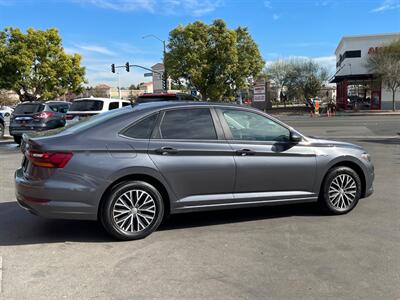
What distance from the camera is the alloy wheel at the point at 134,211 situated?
5.06 m

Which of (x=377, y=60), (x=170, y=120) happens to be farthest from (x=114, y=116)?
(x=377, y=60)

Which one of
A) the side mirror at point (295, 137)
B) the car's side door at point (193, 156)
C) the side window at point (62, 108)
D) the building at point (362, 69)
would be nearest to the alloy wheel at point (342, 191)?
the side mirror at point (295, 137)

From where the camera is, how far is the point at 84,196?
4887 millimetres

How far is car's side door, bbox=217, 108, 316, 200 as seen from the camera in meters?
5.58

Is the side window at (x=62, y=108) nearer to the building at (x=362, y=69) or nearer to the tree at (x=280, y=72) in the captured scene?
the building at (x=362, y=69)

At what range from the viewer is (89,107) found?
48.1ft

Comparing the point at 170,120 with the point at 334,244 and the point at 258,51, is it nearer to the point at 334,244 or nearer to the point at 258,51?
the point at 334,244

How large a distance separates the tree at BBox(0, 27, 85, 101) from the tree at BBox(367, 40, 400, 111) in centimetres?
2882

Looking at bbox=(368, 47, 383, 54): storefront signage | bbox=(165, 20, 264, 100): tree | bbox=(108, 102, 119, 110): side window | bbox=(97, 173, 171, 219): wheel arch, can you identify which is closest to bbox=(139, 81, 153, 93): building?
bbox=(368, 47, 383, 54): storefront signage

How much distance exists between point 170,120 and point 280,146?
1476mm

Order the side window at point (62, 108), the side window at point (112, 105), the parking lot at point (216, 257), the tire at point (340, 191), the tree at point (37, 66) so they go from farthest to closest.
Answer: the tree at point (37, 66) < the side window at point (62, 108) < the side window at point (112, 105) < the tire at point (340, 191) < the parking lot at point (216, 257)

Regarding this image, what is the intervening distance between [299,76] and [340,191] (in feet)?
189

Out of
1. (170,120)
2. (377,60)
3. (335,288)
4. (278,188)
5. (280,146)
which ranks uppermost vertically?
(377,60)

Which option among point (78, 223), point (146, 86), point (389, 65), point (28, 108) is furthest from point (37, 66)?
point (146, 86)
